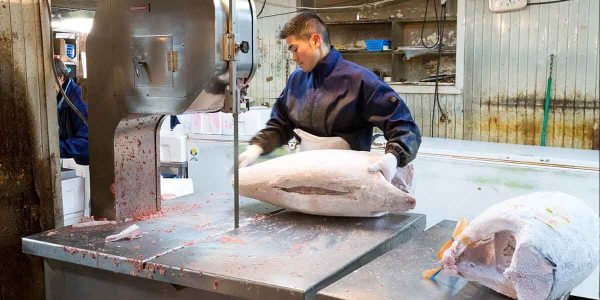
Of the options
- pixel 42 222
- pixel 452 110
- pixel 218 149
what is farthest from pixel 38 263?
pixel 452 110

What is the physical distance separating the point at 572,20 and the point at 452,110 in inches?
52.9

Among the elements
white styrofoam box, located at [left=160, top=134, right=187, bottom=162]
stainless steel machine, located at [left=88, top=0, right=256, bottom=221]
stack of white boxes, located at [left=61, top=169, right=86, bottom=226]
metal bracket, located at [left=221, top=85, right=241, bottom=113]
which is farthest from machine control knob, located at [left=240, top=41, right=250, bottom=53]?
white styrofoam box, located at [left=160, top=134, right=187, bottom=162]

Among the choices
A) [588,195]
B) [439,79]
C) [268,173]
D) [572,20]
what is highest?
[572,20]

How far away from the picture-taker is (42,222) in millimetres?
2389

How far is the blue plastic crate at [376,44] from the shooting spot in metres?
6.13

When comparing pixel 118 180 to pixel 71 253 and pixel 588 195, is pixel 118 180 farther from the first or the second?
pixel 588 195

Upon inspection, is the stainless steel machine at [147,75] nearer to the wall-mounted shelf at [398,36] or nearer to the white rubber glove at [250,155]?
the white rubber glove at [250,155]

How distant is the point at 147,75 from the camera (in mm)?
2172

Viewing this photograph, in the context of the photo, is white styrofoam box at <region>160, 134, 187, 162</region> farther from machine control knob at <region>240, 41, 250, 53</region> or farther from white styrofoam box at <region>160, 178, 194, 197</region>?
machine control knob at <region>240, 41, 250, 53</region>

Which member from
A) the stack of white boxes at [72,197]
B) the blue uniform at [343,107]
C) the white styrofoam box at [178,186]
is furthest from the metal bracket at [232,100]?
the stack of white boxes at [72,197]

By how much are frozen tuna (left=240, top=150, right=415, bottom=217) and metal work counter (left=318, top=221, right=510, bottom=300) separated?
1.40 ft

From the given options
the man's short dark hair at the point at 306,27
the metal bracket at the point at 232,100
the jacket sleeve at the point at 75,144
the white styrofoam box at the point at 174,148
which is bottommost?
the white styrofoam box at the point at 174,148

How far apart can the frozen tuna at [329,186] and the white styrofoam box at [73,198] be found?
1854 millimetres

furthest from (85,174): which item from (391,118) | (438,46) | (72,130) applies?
(438,46)
